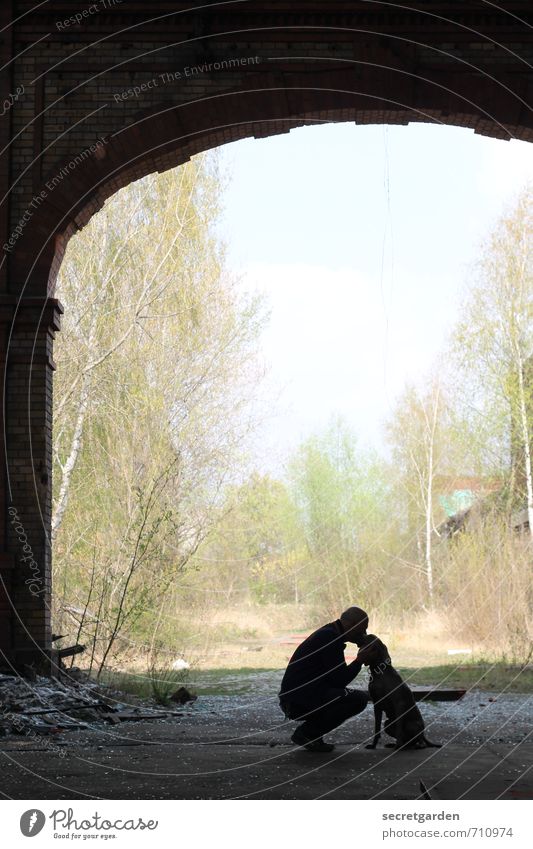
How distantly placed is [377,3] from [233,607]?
57.3ft

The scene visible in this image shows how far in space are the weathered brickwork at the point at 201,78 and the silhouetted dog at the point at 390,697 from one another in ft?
19.1

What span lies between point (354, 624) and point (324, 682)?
0.50 m

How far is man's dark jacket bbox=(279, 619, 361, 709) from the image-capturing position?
7.75 m

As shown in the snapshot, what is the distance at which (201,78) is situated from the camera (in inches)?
483

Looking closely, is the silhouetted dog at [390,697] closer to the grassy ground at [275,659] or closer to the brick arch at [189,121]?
the grassy ground at [275,659]

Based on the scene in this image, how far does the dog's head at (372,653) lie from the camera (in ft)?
25.4

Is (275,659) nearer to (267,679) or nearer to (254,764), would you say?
(267,679)

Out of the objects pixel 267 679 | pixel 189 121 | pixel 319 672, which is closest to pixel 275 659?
pixel 267 679

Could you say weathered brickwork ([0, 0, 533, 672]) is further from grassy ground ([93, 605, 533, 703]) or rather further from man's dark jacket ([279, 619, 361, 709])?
grassy ground ([93, 605, 533, 703])

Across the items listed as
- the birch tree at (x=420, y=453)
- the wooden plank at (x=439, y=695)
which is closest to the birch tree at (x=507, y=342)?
the birch tree at (x=420, y=453)

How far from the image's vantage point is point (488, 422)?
22.3 m

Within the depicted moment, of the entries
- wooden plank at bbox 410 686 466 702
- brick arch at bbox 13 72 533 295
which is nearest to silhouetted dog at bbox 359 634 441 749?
wooden plank at bbox 410 686 466 702

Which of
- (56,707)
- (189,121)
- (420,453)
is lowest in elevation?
(56,707)
